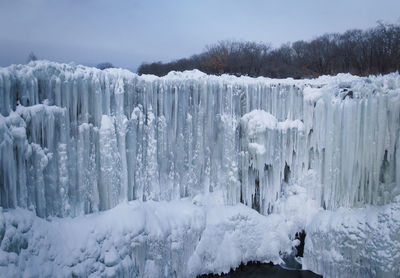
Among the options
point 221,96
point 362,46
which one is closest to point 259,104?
point 221,96

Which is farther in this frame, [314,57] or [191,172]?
[314,57]

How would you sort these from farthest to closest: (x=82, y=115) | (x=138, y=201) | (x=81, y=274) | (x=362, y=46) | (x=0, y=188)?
1. (x=362, y=46)
2. (x=138, y=201)
3. (x=82, y=115)
4. (x=81, y=274)
5. (x=0, y=188)

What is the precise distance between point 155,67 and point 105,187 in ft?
87.2

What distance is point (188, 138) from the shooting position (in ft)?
27.9

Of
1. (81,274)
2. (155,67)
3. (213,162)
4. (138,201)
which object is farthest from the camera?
(155,67)

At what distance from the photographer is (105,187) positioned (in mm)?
7258

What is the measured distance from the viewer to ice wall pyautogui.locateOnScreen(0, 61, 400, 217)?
636cm

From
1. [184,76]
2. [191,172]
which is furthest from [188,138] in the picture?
[184,76]

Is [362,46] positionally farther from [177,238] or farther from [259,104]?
[177,238]

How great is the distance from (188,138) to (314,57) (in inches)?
685

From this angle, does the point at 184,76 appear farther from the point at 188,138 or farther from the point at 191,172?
the point at 191,172

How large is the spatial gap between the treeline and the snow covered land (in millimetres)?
9977

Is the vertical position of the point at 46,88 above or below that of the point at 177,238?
above

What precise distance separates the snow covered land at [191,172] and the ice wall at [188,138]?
25mm
